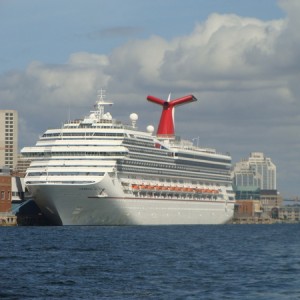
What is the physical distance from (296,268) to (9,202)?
92860 millimetres

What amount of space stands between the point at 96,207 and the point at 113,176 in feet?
17.0

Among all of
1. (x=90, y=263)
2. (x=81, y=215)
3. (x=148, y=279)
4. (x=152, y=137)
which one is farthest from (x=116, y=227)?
(x=148, y=279)

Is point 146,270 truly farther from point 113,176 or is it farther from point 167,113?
point 167,113

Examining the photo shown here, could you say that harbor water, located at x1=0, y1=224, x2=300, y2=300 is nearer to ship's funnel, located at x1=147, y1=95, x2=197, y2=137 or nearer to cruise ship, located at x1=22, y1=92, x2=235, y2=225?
cruise ship, located at x1=22, y1=92, x2=235, y2=225

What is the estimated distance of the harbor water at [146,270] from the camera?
171 feet

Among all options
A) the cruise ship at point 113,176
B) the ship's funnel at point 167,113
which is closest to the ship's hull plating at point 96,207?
the cruise ship at point 113,176

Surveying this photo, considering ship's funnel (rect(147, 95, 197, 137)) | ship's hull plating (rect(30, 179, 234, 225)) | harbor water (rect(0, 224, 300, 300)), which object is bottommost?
harbor water (rect(0, 224, 300, 300))

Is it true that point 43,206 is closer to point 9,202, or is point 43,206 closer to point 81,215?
point 81,215

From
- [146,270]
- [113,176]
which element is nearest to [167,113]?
[113,176]

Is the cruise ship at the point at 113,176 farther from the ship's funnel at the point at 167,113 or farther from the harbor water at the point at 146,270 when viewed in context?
the harbor water at the point at 146,270

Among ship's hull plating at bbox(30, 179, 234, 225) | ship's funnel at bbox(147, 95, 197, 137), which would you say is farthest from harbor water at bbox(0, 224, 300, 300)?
ship's funnel at bbox(147, 95, 197, 137)

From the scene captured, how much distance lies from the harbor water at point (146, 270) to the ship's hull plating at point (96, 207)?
33393 millimetres

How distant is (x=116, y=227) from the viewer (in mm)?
132750

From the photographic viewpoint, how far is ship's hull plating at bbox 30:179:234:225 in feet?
427
